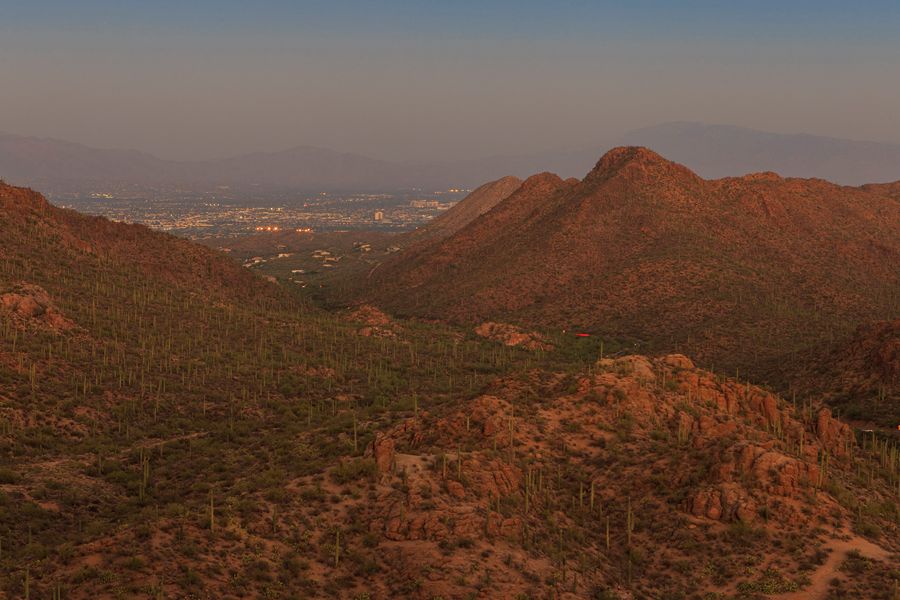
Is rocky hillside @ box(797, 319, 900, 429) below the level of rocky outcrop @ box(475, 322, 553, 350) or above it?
above

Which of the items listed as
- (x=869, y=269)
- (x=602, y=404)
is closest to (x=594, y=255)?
(x=869, y=269)

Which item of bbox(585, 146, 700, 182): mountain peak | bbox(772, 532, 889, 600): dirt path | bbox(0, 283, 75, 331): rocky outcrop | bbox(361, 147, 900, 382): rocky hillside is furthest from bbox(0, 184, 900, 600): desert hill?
bbox(585, 146, 700, 182): mountain peak

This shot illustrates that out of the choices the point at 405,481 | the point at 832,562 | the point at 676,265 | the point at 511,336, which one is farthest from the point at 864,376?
the point at 676,265

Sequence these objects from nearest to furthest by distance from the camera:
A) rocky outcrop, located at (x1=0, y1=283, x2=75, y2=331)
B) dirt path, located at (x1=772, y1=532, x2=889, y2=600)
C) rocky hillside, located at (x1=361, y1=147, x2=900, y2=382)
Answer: dirt path, located at (x1=772, y1=532, x2=889, y2=600), rocky outcrop, located at (x1=0, y1=283, x2=75, y2=331), rocky hillside, located at (x1=361, y1=147, x2=900, y2=382)

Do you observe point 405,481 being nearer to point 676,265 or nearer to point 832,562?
point 832,562

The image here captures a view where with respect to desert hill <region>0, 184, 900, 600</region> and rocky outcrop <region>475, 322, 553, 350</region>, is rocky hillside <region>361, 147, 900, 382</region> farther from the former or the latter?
desert hill <region>0, 184, 900, 600</region>

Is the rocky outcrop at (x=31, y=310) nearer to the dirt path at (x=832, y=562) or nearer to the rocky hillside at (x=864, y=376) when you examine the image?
the dirt path at (x=832, y=562)

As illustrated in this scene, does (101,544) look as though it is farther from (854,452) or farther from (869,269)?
(869,269)

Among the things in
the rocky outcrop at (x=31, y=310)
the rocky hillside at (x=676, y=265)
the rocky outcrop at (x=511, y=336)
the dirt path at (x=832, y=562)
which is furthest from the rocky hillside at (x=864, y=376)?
the rocky outcrop at (x=31, y=310)
